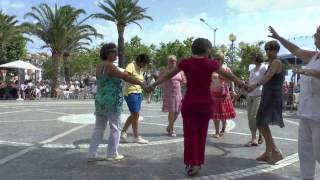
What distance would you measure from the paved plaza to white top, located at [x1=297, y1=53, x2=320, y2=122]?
1.33 m

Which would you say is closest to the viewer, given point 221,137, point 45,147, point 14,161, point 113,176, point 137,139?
point 113,176

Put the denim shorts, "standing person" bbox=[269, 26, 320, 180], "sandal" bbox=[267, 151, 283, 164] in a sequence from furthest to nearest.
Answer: the denim shorts < "sandal" bbox=[267, 151, 283, 164] < "standing person" bbox=[269, 26, 320, 180]

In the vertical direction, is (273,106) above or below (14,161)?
above

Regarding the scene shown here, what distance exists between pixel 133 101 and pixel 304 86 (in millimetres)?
4098

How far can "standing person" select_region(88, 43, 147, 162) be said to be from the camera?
24.2 feet

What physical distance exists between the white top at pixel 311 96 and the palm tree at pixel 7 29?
42.0 meters

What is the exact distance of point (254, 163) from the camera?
24.6 feet

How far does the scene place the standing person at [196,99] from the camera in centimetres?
650

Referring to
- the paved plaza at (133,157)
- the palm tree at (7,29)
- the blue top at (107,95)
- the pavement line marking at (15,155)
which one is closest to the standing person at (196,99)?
the paved plaza at (133,157)

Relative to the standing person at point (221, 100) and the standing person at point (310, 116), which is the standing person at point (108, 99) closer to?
the standing person at point (310, 116)

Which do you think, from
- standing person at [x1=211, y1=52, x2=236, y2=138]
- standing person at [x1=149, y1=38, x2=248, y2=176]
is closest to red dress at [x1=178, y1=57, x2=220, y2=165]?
standing person at [x1=149, y1=38, x2=248, y2=176]

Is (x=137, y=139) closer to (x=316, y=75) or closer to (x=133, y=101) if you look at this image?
(x=133, y=101)

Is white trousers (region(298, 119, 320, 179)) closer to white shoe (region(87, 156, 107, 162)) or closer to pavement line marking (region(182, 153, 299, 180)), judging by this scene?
pavement line marking (region(182, 153, 299, 180))

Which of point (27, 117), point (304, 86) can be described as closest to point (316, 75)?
point (304, 86)
